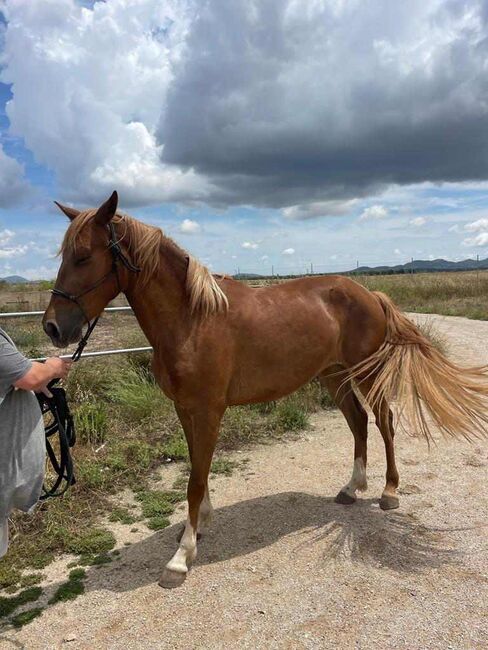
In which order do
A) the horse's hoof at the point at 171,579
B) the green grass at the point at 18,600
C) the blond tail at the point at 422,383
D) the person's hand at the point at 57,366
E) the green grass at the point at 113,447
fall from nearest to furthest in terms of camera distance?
the person's hand at the point at 57,366, the green grass at the point at 18,600, the horse's hoof at the point at 171,579, the green grass at the point at 113,447, the blond tail at the point at 422,383

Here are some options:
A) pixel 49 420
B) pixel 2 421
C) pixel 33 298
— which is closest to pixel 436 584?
pixel 2 421

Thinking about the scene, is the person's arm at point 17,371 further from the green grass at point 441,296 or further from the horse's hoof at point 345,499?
the green grass at point 441,296

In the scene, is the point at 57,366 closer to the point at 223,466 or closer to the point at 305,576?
the point at 305,576

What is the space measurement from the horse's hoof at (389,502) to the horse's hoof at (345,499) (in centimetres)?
24

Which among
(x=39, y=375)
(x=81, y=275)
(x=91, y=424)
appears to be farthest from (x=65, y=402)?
(x=91, y=424)

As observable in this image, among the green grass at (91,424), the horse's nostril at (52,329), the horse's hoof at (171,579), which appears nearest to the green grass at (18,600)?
the horse's hoof at (171,579)

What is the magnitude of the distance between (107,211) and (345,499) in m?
2.78

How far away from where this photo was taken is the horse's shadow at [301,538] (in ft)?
9.47

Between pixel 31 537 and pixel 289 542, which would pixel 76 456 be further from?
pixel 289 542

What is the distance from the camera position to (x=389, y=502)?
11.6 ft

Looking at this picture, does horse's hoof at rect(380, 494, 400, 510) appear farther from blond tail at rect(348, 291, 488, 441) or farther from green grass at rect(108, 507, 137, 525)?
green grass at rect(108, 507, 137, 525)

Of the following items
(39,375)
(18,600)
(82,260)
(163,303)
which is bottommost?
(18,600)

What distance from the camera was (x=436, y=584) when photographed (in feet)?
8.62

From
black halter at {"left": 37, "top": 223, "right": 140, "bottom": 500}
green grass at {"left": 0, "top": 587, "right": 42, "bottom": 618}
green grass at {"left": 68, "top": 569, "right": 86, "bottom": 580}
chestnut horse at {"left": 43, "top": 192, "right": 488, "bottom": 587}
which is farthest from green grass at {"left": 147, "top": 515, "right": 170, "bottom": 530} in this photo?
black halter at {"left": 37, "top": 223, "right": 140, "bottom": 500}
